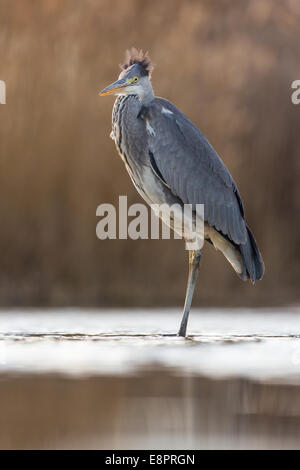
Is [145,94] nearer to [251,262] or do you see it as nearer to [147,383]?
[251,262]

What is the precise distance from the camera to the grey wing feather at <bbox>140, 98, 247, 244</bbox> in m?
7.34

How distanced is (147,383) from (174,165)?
2.61 m

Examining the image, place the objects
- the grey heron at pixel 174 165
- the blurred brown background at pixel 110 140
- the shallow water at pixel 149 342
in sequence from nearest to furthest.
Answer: the shallow water at pixel 149 342, the grey heron at pixel 174 165, the blurred brown background at pixel 110 140

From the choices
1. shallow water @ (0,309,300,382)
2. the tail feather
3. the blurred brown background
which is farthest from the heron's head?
the blurred brown background

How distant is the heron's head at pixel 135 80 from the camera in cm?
748

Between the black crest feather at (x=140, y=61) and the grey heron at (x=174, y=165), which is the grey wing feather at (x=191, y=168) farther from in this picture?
the black crest feather at (x=140, y=61)

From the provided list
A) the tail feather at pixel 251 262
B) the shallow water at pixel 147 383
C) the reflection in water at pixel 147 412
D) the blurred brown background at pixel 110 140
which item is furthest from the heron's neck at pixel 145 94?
the reflection in water at pixel 147 412

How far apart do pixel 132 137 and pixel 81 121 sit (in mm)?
2855

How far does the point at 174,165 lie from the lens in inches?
291

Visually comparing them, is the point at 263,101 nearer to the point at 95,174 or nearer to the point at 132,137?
the point at 95,174

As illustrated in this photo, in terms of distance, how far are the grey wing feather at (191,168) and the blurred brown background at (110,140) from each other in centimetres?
183

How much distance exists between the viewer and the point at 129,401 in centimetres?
460

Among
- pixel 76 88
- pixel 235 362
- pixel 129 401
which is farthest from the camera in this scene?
pixel 76 88
